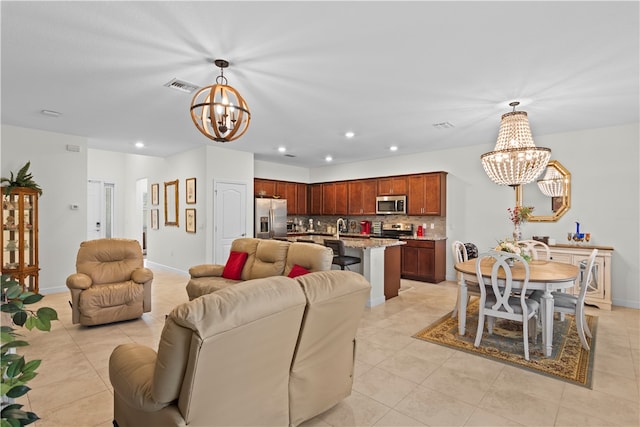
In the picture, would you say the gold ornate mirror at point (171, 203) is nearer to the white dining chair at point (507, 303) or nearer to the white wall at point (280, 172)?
the white wall at point (280, 172)

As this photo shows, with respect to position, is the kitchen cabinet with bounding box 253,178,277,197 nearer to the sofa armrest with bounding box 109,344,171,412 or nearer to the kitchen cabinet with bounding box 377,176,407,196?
the kitchen cabinet with bounding box 377,176,407,196

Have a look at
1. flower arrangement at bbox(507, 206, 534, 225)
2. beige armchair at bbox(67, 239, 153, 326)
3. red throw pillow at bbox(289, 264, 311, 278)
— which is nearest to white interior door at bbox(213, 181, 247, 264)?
beige armchair at bbox(67, 239, 153, 326)

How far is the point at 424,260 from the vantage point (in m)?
6.49

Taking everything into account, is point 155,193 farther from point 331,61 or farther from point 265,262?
point 331,61

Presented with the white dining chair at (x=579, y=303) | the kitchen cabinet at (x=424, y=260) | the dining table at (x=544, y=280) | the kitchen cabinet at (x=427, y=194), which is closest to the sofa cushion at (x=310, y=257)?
the dining table at (x=544, y=280)

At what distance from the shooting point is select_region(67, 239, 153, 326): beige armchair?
149 inches

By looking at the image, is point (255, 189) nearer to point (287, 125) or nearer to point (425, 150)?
point (287, 125)

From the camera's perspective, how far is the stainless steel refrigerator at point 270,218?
737 centimetres

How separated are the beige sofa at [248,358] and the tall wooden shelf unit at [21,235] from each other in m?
4.15

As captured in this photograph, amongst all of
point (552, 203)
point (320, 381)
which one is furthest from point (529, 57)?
point (552, 203)

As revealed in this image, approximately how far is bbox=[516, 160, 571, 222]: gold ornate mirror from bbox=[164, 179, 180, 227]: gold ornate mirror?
270 inches

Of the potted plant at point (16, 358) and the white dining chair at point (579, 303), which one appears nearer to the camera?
the potted plant at point (16, 358)

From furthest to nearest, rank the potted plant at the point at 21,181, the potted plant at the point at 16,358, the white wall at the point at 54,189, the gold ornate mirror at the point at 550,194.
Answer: the gold ornate mirror at the point at 550,194 → the white wall at the point at 54,189 → the potted plant at the point at 21,181 → the potted plant at the point at 16,358

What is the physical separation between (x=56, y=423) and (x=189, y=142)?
15.8 feet
